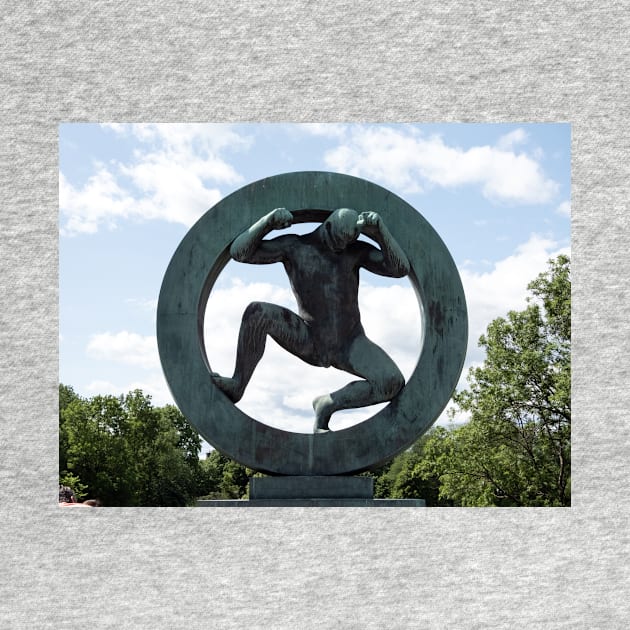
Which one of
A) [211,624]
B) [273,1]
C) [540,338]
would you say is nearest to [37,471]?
[211,624]

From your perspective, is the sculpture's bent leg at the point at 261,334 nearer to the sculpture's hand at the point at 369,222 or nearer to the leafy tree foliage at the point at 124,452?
the sculpture's hand at the point at 369,222

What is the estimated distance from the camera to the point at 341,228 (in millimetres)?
7055

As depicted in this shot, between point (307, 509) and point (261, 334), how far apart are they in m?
1.33

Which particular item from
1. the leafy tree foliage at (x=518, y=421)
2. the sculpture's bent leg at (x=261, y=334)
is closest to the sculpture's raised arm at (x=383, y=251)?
the sculpture's bent leg at (x=261, y=334)

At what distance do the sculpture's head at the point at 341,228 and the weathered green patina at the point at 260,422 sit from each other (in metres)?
0.15

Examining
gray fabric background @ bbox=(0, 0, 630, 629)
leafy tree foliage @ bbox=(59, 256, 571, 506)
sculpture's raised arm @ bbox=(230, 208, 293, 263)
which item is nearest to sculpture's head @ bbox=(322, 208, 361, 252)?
sculpture's raised arm @ bbox=(230, 208, 293, 263)

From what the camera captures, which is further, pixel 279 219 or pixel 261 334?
pixel 261 334

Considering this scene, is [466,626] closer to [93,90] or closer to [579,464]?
[579,464]

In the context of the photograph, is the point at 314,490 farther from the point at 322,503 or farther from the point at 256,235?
the point at 256,235

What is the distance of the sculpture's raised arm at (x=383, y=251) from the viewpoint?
22.9 feet

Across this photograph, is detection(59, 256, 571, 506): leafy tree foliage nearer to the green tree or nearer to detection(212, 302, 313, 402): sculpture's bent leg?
the green tree

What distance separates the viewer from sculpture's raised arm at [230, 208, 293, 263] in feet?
22.9

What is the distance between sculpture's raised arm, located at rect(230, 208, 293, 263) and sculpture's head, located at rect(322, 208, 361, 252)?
0.30 metres

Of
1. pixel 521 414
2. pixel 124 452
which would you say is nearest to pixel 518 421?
pixel 521 414
